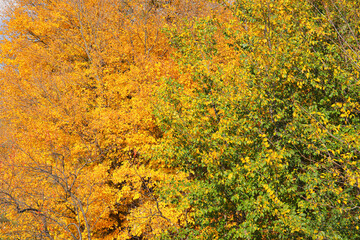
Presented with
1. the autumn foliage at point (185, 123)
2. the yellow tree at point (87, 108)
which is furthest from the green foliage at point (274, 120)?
the yellow tree at point (87, 108)

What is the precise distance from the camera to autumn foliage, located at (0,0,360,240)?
6.35 m

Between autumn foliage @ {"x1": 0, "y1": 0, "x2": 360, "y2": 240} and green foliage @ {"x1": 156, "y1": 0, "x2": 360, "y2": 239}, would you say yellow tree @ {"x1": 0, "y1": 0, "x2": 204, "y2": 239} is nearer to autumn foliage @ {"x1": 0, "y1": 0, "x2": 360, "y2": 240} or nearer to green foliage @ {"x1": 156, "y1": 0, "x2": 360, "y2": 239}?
autumn foliage @ {"x1": 0, "y1": 0, "x2": 360, "y2": 240}

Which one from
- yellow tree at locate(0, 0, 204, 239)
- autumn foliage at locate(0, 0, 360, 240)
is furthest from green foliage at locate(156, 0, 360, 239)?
yellow tree at locate(0, 0, 204, 239)

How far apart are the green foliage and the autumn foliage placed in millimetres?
66

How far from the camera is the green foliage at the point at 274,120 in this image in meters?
6.11

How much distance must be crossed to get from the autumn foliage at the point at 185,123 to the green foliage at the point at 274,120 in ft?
→ 0.22

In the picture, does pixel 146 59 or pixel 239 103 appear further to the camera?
pixel 146 59

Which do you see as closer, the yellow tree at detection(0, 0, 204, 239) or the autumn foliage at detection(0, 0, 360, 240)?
the autumn foliage at detection(0, 0, 360, 240)

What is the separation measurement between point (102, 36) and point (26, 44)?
21.9 ft

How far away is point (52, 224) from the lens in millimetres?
12609

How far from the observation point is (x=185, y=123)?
28.1 ft

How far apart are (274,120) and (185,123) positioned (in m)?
2.93

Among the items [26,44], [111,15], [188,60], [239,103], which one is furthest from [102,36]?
[239,103]

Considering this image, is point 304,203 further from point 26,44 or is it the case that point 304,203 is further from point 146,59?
point 26,44
